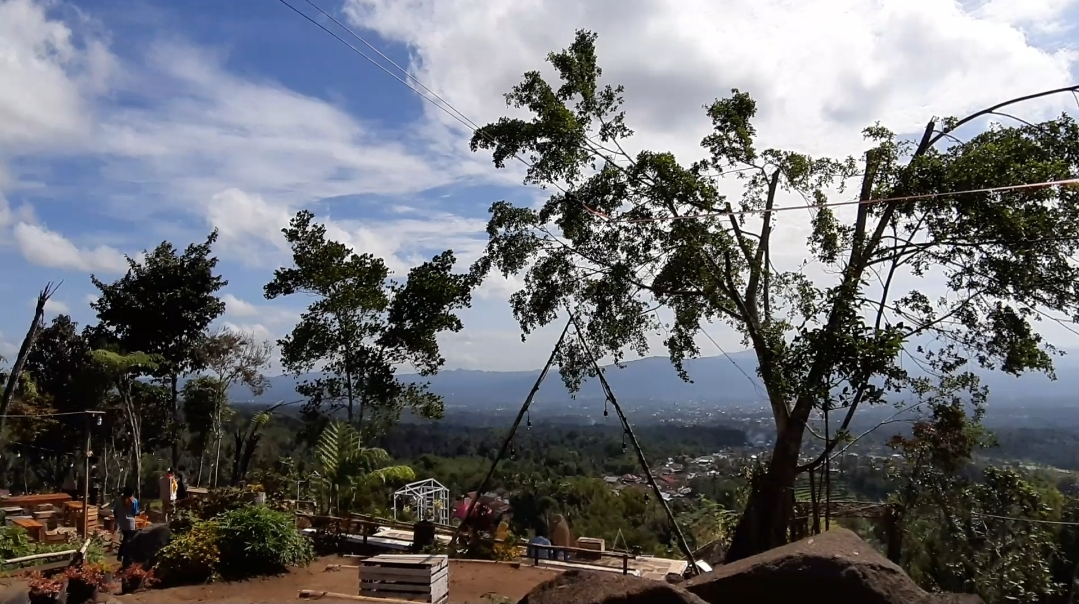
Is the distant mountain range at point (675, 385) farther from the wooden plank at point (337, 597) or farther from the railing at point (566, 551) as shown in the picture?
the wooden plank at point (337, 597)

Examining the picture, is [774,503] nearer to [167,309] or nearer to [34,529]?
[34,529]

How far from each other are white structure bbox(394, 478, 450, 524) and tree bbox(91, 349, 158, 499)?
502 cm

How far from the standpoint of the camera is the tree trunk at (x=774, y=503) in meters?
10.2

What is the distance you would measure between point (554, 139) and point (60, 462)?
17.1 metres

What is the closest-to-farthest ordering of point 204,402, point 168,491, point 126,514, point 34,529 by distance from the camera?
point 126,514 < point 34,529 < point 168,491 < point 204,402

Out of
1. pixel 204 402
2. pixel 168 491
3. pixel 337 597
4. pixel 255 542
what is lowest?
pixel 337 597

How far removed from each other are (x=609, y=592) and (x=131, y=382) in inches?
622

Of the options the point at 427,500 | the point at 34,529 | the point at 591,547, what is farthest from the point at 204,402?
the point at 591,547

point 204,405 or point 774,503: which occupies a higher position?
point 204,405

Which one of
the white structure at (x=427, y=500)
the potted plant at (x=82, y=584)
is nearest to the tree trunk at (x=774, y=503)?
the white structure at (x=427, y=500)

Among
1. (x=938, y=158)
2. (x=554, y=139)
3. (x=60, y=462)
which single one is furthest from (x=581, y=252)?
(x=60, y=462)

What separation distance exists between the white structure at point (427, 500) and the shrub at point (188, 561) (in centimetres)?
540

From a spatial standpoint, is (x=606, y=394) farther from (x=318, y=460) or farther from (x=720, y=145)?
(x=318, y=460)

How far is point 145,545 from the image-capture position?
928 centimetres
